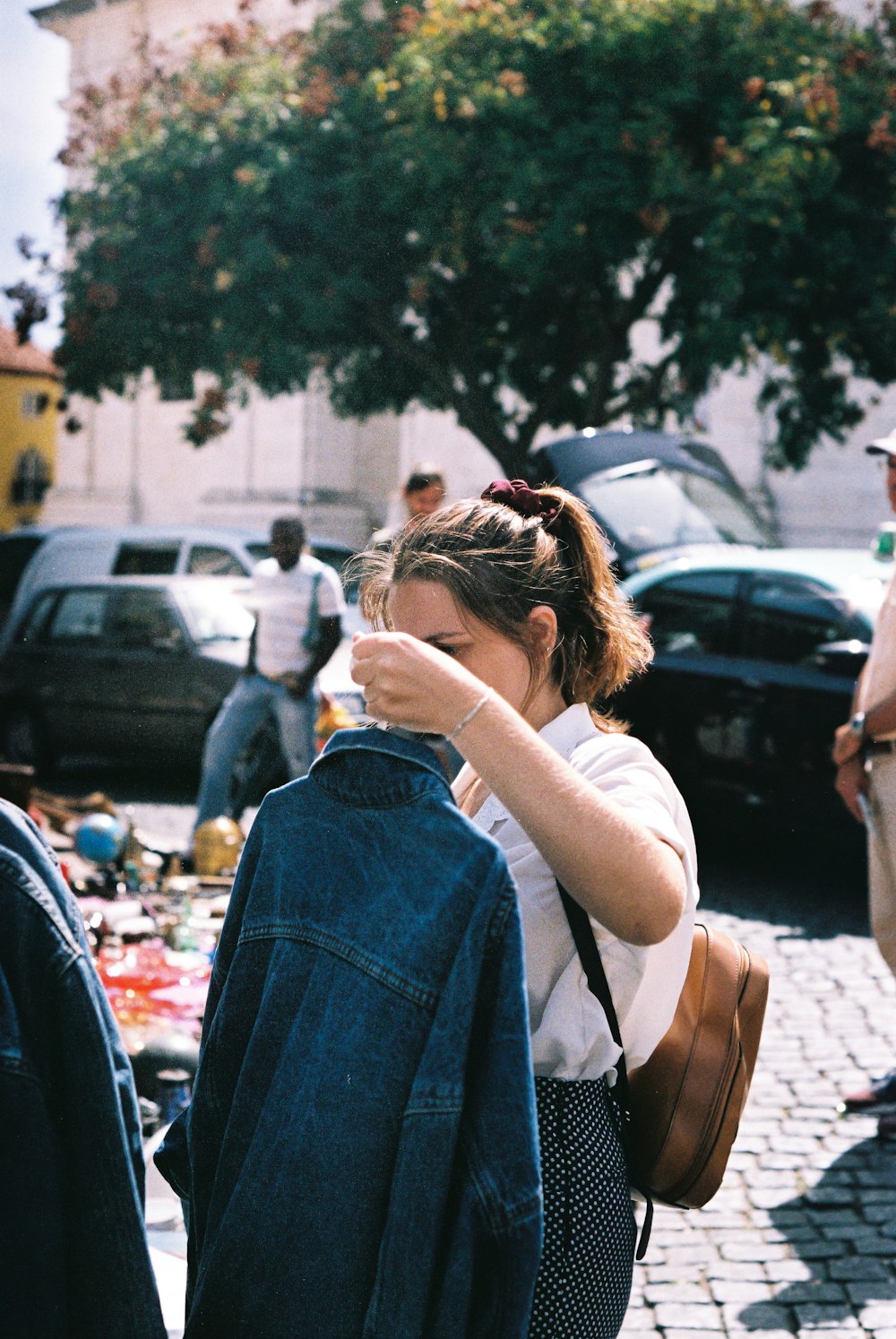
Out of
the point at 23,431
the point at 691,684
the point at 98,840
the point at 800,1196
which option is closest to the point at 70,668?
the point at 98,840

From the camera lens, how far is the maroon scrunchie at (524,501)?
191 cm

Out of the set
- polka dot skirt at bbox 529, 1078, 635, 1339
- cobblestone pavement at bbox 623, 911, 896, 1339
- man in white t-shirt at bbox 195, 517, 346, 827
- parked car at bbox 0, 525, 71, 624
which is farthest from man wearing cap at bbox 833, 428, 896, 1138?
parked car at bbox 0, 525, 71, 624

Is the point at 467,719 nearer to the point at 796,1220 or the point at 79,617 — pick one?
the point at 796,1220

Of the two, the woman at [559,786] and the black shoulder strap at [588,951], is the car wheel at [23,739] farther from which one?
the black shoulder strap at [588,951]

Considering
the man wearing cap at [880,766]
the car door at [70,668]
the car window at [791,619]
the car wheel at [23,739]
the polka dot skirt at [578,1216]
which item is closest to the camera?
the polka dot skirt at [578,1216]

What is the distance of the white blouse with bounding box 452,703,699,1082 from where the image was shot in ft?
5.56

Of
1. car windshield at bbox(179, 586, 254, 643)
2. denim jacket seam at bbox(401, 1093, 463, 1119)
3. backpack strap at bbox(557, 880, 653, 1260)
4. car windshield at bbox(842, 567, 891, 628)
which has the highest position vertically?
backpack strap at bbox(557, 880, 653, 1260)

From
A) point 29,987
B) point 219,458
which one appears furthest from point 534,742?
point 219,458

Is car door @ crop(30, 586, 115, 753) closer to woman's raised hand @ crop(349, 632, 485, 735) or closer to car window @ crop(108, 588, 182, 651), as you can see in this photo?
car window @ crop(108, 588, 182, 651)

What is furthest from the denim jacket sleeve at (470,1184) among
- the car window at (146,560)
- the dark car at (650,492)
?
the car window at (146,560)

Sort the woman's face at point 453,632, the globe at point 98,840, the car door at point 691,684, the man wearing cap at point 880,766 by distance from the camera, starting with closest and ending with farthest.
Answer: the woman's face at point 453,632, the man wearing cap at point 880,766, the globe at point 98,840, the car door at point 691,684

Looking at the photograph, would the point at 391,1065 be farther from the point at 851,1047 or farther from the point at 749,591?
the point at 749,591

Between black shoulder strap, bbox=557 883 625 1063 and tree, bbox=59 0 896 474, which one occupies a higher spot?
tree, bbox=59 0 896 474

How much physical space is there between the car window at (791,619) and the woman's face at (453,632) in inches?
223
